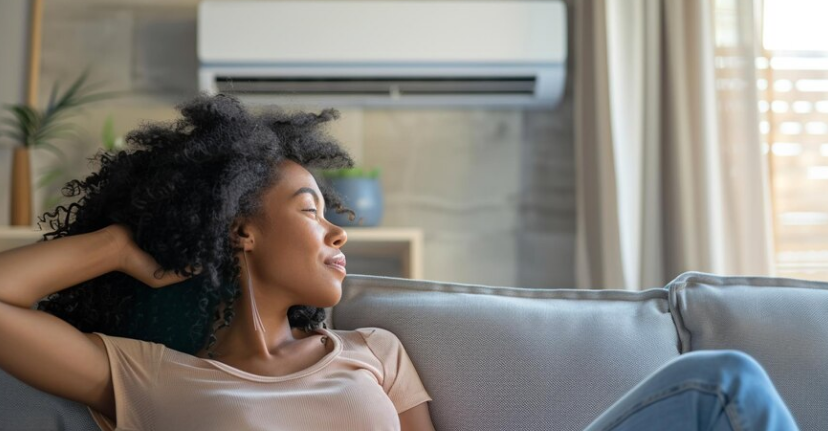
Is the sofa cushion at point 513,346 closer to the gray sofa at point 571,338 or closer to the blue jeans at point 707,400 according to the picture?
the gray sofa at point 571,338

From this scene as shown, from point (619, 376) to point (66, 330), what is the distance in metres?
0.82

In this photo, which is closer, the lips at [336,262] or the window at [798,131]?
the lips at [336,262]

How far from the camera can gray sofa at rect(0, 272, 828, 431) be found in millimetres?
1520

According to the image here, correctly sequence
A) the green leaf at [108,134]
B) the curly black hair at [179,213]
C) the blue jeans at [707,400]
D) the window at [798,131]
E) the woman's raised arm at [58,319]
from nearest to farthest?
1. the blue jeans at [707,400]
2. the woman's raised arm at [58,319]
3. the curly black hair at [179,213]
4. the window at [798,131]
5. the green leaf at [108,134]

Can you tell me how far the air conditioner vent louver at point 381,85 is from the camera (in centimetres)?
334

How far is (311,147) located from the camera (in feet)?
5.35

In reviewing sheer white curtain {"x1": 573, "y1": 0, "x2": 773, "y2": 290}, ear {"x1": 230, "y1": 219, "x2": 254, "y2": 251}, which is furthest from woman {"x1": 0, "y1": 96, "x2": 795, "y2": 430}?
sheer white curtain {"x1": 573, "y1": 0, "x2": 773, "y2": 290}

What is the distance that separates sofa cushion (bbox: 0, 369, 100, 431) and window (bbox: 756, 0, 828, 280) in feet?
5.49

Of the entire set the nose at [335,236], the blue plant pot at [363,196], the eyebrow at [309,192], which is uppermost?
the blue plant pot at [363,196]

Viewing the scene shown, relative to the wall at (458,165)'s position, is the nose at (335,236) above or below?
below

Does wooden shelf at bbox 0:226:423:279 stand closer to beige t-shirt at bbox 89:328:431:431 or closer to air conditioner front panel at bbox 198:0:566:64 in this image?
air conditioner front panel at bbox 198:0:566:64

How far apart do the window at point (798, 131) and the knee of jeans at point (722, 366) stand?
126cm

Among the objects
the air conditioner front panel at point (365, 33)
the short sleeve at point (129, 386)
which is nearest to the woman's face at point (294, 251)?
the short sleeve at point (129, 386)

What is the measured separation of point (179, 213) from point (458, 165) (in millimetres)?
2141
